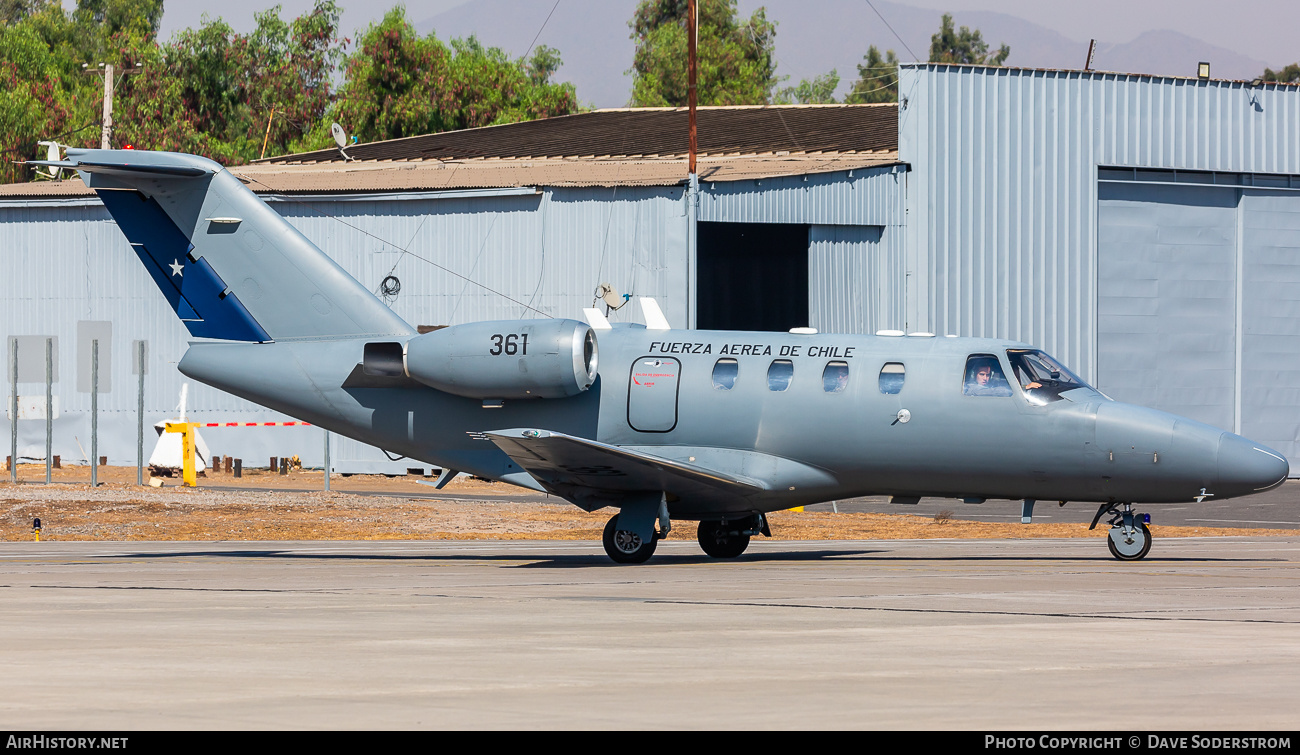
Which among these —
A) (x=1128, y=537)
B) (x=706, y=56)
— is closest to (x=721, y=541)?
(x=1128, y=537)

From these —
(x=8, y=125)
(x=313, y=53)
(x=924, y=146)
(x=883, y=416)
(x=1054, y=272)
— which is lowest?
(x=883, y=416)

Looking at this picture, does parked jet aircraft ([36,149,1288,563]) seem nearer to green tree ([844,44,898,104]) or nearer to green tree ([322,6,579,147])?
green tree ([322,6,579,147])

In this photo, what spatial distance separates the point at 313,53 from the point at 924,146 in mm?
64949

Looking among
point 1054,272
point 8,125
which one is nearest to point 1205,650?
point 1054,272

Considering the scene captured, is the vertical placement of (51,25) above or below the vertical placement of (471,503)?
above

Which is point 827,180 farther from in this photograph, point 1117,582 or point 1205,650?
point 1205,650

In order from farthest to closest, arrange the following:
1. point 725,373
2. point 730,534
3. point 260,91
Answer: point 260,91 → point 730,534 → point 725,373

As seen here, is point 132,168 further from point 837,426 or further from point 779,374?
point 837,426

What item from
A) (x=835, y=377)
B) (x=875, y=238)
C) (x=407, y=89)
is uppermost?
(x=407, y=89)

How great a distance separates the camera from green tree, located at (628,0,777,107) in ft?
360

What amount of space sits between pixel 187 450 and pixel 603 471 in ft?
71.6

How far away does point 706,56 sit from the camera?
10956 cm

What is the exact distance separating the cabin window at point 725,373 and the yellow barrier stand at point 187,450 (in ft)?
68.2
